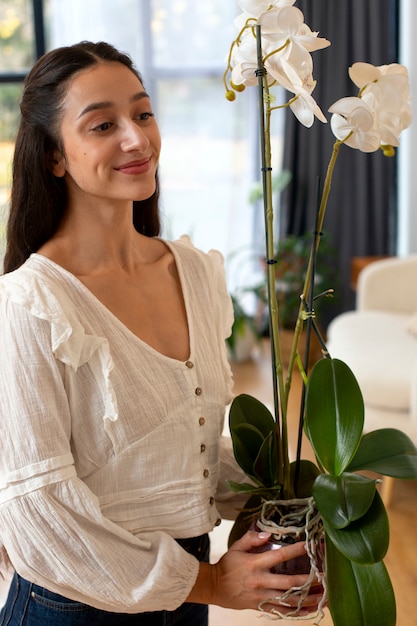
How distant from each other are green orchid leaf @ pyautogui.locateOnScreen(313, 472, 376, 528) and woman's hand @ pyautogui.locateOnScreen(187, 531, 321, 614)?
97mm

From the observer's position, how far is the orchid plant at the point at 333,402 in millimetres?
999

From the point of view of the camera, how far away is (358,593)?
1.05 metres

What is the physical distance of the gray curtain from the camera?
193 inches

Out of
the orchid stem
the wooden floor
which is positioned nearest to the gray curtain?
the wooden floor

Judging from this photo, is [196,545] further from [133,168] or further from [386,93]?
[386,93]

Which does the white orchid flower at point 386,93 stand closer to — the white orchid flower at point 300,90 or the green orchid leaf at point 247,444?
the white orchid flower at point 300,90

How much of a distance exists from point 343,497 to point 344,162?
4.27 meters

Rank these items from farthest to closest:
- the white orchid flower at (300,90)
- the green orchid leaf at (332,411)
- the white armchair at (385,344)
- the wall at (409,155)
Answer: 1. the wall at (409,155)
2. the white armchair at (385,344)
3. the green orchid leaf at (332,411)
4. the white orchid flower at (300,90)

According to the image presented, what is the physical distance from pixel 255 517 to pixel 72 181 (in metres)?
0.52

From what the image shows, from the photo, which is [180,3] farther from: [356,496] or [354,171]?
[356,496]

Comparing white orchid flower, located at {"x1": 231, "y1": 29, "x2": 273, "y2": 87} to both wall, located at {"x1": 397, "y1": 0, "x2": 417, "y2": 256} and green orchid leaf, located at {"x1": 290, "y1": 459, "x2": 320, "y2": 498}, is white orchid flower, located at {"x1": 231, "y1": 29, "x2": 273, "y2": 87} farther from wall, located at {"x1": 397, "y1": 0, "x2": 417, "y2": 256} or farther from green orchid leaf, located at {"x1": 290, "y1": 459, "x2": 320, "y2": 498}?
wall, located at {"x1": 397, "y1": 0, "x2": 417, "y2": 256}

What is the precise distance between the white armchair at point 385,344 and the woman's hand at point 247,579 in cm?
181

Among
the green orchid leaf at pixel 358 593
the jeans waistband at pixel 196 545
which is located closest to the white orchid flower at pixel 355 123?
the green orchid leaf at pixel 358 593

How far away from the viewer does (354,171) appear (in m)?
5.07
